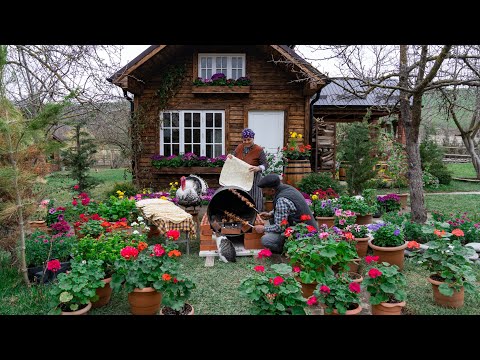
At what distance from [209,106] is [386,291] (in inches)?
321

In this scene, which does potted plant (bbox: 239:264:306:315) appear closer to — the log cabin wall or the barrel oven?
the barrel oven

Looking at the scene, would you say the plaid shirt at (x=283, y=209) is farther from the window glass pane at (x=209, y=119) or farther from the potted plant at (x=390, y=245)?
the window glass pane at (x=209, y=119)

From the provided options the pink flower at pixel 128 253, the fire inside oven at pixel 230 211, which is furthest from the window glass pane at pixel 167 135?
the pink flower at pixel 128 253

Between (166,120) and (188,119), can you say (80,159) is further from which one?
(188,119)

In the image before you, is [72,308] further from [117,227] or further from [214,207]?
[214,207]

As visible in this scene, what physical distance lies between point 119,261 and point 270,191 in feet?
22.2

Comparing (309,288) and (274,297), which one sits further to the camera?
(309,288)

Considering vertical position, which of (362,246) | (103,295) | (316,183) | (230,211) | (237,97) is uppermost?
(237,97)

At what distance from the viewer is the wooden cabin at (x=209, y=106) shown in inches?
407

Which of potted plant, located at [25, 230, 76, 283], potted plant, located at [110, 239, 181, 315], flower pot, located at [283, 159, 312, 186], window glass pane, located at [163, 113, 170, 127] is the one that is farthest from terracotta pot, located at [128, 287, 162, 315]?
window glass pane, located at [163, 113, 170, 127]

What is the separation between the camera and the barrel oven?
5.53m

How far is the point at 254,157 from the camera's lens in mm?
6605

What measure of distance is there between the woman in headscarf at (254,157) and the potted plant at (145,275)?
3088mm

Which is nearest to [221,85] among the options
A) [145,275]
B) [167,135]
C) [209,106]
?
[209,106]
